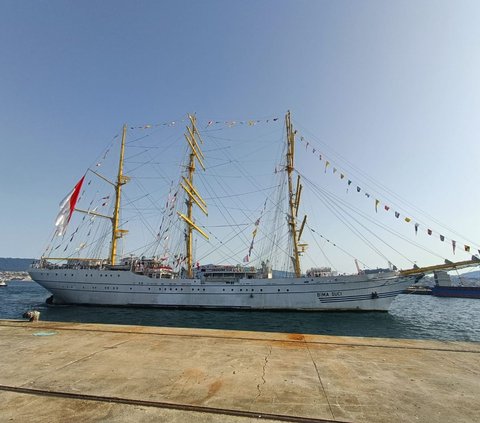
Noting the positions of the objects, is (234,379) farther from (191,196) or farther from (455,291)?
(455,291)

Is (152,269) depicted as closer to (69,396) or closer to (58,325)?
(58,325)

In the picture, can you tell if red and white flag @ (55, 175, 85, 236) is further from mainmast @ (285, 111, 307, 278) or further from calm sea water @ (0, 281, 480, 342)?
mainmast @ (285, 111, 307, 278)

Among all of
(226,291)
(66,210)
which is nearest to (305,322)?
(226,291)

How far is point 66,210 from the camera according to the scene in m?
30.2

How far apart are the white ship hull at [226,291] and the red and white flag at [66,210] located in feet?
31.5

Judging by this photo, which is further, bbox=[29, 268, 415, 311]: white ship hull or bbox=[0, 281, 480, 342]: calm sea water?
bbox=[29, 268, 415, 311]: white ship hull

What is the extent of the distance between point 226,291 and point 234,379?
2957 centimetres

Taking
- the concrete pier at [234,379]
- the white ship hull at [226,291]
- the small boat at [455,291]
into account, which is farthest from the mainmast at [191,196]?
the small boat at [455,291]

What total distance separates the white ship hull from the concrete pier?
24.4 metres

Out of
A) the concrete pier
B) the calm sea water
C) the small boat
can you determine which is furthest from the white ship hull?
the small boat

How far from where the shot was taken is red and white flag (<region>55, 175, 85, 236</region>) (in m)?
29.3

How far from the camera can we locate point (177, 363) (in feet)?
21.3

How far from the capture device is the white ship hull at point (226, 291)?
106 ft

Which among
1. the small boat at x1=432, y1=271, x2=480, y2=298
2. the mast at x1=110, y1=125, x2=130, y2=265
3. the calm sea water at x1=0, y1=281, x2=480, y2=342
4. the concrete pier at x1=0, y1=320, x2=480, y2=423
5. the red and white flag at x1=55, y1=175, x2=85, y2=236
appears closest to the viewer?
the concrete pier at x1=0, y1=320, x2=480, y2=423
